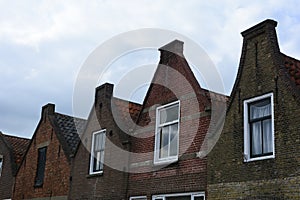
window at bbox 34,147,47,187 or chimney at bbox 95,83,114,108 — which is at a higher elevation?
chimney at bbox 95,83,114,108

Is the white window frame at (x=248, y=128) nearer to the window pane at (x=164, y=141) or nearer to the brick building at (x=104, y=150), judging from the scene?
the window pane at (x=164, y=141)

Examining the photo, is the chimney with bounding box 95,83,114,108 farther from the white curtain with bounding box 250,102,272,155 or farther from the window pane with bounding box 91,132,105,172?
the white curtain with bounding box 250,102,272,155

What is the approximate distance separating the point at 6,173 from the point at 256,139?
18684 millimetres

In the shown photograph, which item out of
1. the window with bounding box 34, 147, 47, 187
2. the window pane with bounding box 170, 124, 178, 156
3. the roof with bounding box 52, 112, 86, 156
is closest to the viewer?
the window pane with bounding box 170, 124, 178, 156

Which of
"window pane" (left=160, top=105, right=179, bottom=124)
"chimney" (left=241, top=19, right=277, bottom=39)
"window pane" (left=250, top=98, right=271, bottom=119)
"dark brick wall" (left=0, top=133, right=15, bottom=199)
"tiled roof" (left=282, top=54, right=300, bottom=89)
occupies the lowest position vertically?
"dark brick wall" (left=0, top=133, right=15, bottom=199)

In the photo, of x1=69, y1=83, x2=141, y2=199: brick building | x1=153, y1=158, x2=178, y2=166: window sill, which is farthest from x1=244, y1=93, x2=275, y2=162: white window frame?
x1=69, y1=83, x2=141, y2=199: brick building

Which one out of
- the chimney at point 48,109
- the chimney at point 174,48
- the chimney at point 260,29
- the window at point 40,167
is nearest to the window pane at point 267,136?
the chimney at point 260,29

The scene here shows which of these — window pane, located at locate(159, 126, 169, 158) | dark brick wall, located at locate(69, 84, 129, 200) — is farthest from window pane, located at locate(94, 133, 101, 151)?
window pane, located at locate(159, 126, 169, 158)

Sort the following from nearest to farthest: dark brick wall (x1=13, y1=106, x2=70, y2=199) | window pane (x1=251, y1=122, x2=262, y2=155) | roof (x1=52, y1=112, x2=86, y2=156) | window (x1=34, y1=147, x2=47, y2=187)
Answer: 1. window pane (x1=251, y1=122, x2=262, y2=155)
2. dark brick wall (x1=13, y1=106, x2=70, y2=199)
3. roof (x1=52, y1=112, x2=86, y2=156)
4. window (x1=34, y1=147, x2=47, y2=187)

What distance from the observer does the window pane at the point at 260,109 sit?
12945 mm

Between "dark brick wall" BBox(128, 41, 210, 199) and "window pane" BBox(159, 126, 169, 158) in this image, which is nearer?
"dark brick wall" BBox(128, 41, 210, 199)

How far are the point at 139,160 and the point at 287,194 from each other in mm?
7041

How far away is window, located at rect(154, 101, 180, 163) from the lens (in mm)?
16250

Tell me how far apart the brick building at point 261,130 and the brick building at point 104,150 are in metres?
5.20
